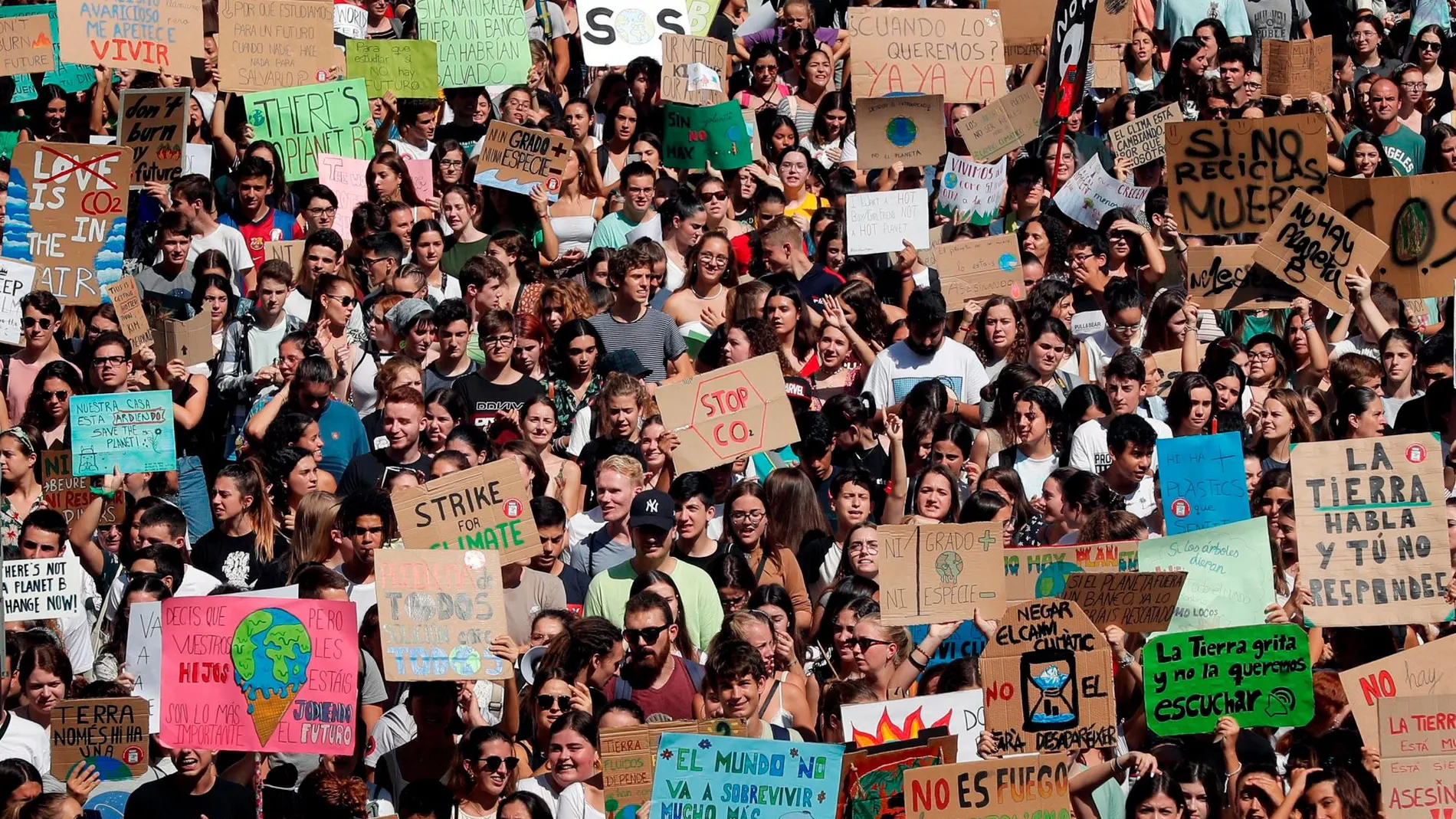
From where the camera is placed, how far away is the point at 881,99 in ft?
47.5

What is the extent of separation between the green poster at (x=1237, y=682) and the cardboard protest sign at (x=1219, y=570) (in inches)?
21.5

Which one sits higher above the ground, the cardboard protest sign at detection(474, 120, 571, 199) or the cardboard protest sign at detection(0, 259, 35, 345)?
the cardboard protest sign at detection(474, 120, 571, 199)

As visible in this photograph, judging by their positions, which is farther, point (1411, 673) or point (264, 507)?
point (264, 507)

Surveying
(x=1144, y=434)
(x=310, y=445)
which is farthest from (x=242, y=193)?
(x=1144, y=434)

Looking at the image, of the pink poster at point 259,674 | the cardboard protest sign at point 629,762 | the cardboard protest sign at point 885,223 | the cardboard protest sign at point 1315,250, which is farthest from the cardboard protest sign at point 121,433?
the cardboard protest sign at point 1315,250

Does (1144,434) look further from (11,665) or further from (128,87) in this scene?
(128,87)

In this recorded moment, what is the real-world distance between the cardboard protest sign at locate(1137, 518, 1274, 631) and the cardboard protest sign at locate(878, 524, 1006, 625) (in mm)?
627

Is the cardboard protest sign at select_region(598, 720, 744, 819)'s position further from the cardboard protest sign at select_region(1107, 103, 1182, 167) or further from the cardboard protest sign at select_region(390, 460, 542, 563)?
the cardboard protest sign at select_region(1107, 103, 1182, 167)

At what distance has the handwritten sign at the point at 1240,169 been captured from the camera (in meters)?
12.7

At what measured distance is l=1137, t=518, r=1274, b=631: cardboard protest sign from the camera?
9.30 metres

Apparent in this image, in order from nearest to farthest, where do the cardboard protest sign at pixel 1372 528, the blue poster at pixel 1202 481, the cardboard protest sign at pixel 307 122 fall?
the cardboard protest sign at pixel 1372 528 < the blue poster at pixel 1202 481 < the cardboard protest sign at pixel 307 122

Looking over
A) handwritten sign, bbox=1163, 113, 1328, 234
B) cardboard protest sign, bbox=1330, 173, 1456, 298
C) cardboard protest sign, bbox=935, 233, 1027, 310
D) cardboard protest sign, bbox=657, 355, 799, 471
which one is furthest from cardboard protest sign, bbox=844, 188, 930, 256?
cardboard protest sign, bbox=657, 355, 799, 471

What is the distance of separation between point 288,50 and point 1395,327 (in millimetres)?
6730

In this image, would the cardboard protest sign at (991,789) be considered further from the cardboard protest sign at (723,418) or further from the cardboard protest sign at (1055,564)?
the cardboard protest sign at (723,418)
